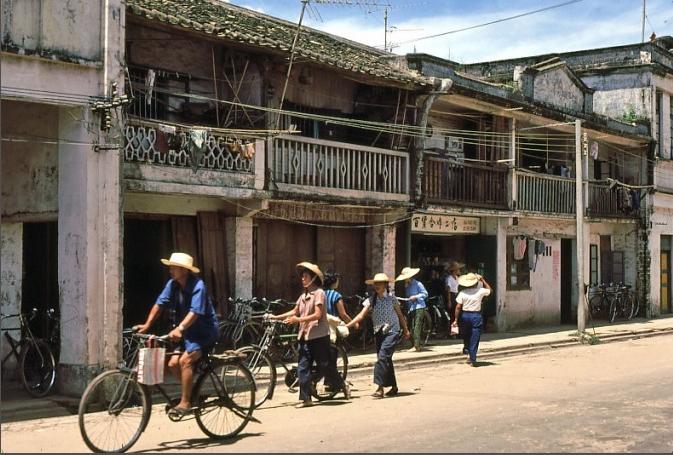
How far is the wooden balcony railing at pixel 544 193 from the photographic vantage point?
22000 millimetres

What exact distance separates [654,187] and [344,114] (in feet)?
47.6

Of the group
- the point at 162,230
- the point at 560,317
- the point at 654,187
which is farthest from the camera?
the point at 654,187

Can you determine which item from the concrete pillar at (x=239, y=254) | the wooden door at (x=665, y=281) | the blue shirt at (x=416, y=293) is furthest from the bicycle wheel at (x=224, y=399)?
the wooden door at (x=665, y=281)

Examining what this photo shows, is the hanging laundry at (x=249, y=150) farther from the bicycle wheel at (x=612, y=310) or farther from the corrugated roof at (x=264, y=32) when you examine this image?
the bicycle wheel at (x=612, y=310)

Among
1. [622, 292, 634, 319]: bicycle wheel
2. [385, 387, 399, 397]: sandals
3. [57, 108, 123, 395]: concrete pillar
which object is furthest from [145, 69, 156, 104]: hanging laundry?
[622, 292, 634, 319]: bicycle wheel

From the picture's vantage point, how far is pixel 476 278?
14.9 m

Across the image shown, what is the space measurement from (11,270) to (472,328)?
25.4ft

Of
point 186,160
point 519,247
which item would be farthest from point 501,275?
point 186,160

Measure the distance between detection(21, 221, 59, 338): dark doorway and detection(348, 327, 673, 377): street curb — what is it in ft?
16.3

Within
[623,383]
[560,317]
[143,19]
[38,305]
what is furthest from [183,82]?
[560,317]

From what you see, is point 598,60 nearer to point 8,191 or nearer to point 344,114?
point 344,114

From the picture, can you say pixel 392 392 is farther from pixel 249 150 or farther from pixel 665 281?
pixel 665 281

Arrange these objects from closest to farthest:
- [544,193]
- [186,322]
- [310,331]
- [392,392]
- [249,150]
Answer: [186,322]
[310,331]
[392,392]
[249,150]
[544,193]

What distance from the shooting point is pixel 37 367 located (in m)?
11.2
